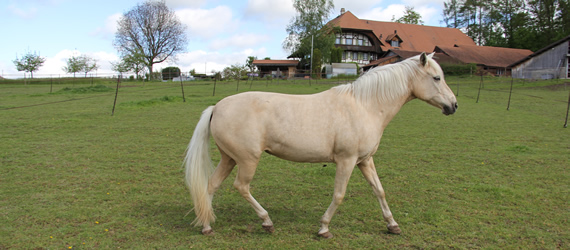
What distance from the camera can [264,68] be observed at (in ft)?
179

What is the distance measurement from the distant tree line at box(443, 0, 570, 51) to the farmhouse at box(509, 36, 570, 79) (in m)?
14.6

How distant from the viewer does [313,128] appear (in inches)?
144

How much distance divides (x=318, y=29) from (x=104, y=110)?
37289 mm

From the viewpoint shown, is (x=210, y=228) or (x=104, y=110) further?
(x=104, y=110)

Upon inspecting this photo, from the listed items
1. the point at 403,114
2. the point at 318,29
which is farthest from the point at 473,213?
the point at 318,29

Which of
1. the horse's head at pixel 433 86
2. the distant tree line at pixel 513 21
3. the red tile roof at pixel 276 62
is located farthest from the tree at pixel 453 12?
the horse's head at pixel 433 86

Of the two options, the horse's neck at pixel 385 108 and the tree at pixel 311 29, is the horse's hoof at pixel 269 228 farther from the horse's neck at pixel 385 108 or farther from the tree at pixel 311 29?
the tree at pixel 311 29

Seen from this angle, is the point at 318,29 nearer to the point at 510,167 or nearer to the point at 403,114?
the point at 403,114

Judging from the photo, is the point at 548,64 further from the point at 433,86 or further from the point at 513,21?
the point at 433,86

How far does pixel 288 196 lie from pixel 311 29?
44852 mm

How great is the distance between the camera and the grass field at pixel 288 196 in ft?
12.0

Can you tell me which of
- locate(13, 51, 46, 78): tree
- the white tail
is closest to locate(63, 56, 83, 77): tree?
locate(13, 51, 46, 78): tree

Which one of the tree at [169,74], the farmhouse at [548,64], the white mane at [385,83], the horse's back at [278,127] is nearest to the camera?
the horse's back at [278,127]

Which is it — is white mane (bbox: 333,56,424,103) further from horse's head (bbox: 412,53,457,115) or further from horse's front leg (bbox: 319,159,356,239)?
horse's front leg (bbox: 319,159,356,239)
